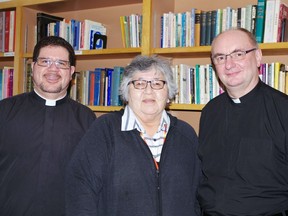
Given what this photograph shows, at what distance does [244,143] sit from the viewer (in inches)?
78.3

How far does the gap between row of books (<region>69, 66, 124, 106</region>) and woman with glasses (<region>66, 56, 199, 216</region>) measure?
2.95 feet

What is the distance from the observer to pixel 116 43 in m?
3.45

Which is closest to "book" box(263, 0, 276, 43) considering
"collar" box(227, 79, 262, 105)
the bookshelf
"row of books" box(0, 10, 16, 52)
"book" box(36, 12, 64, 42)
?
the bookshelf

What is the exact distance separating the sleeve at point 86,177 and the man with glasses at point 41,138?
1.25ft

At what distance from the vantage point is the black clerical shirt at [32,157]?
2.28 metres

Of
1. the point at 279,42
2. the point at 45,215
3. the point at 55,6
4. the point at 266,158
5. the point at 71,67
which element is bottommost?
the point at 45,215

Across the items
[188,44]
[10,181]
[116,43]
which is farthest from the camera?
[116,43]

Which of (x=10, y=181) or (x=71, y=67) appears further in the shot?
(x=71, y=67)

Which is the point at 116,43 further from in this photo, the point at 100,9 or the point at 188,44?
the point at 188,44

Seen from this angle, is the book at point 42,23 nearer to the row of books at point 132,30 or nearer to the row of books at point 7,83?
the row of books at point 7,83

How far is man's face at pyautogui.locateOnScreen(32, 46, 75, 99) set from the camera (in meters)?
2.37

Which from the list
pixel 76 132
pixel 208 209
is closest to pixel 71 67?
pixel 76 132

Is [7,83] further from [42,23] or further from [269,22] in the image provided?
[269,22]

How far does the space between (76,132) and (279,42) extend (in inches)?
56.5
